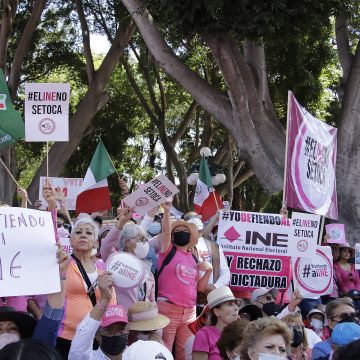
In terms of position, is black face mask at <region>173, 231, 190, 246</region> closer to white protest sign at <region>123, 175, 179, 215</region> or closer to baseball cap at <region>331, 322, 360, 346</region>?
white protest sign at <region>123, 175, 179, 215</region>

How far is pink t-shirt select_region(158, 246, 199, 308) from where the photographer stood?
699 centimetres

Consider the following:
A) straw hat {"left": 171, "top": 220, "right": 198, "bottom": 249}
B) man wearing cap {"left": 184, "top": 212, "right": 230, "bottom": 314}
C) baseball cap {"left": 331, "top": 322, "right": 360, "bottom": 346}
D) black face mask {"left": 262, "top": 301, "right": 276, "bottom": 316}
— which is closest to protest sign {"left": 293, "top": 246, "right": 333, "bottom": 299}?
black face mask {"left": 262, "top": 301, "right": 276, "bottom": 316}

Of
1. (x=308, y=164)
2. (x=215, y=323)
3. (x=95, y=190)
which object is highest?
(x=308, y=164)

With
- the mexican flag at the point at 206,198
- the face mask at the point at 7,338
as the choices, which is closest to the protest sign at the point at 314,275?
the mexican flag at the point at 206,198

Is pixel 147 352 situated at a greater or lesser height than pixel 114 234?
lesser

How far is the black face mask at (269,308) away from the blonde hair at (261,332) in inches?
108

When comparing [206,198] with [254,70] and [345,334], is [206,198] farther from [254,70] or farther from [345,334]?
[345,334]

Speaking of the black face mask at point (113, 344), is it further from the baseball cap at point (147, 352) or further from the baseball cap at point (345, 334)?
the baseball cap at point (345, 334)

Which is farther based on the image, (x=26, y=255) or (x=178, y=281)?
(x=178, y=281)

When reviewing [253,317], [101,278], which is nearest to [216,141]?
[253,317]

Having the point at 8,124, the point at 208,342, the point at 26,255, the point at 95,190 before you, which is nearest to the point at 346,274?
the point at 95,190

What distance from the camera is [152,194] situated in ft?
24.9

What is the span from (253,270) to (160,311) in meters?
1.70

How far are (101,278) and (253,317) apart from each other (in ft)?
Result: 8.63
